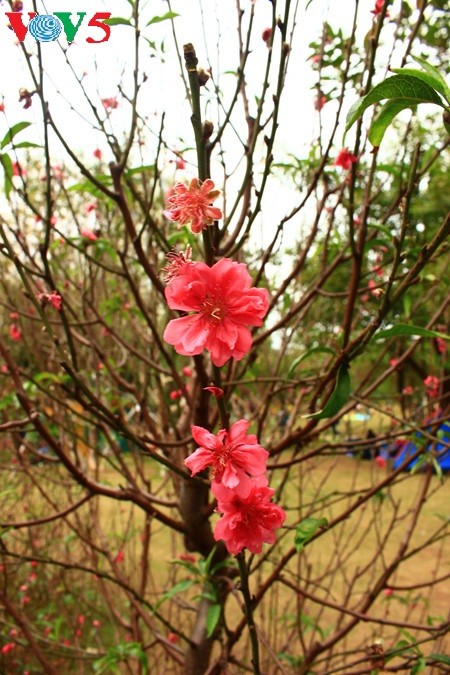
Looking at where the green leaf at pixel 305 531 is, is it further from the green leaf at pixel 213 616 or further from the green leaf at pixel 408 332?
the green leaf at pixel 213 616

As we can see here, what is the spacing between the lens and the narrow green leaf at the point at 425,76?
1.57 ft

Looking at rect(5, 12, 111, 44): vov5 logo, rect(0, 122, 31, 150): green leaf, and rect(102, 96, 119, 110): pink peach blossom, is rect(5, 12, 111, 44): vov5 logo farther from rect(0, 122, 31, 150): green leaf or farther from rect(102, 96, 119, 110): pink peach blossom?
rect(102, 96, 119, 110): pink peach blossom

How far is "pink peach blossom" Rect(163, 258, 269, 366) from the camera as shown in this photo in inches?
22.2

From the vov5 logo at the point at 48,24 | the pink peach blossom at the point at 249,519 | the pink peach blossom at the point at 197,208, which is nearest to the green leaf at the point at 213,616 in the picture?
the pink peach blossom at the point at 249,519

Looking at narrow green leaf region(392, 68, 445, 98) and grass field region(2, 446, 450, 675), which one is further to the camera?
grass field region(2, 446, 450, 675)

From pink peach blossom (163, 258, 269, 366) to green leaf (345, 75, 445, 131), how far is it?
201 millimetres

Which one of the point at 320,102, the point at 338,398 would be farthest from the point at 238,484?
the point at 320,102

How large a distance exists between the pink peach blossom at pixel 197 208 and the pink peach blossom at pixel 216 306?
5 cm

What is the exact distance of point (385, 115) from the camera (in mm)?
545

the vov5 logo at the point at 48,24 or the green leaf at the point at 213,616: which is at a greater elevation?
the vov5 logo at the point at 48,24

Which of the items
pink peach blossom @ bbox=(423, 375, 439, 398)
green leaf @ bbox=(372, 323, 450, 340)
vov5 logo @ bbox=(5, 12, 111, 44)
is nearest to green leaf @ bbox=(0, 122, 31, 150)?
vov5 logo @ bbox=(5, 12, 111, 44)

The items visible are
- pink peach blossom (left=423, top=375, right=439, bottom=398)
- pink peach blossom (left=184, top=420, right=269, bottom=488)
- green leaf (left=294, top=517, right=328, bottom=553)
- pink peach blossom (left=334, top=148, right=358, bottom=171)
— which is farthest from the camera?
pink peach blossom (left=423, top=375, right=439, bottom=398)

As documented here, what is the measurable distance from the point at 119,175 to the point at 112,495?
2.38 ft

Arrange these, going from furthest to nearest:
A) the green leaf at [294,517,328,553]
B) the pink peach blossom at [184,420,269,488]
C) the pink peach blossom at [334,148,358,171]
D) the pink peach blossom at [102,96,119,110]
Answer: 1. the pink peach blossom at [102,96,119,110]
2. the pink peach blossom at [334,148,358,171]
3. the green leaf at [294,517,328,553]
4. the pink peach blossom at [184,420,269,488]
